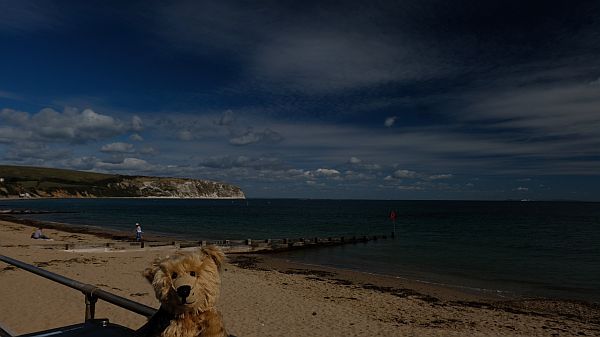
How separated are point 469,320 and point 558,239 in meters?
45.2

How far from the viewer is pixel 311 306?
15391 millimetres

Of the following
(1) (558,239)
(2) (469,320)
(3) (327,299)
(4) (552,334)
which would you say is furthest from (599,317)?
(1) (558,239)

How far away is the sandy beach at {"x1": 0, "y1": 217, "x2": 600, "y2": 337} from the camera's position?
468 inches

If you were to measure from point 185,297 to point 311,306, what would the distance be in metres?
13.8

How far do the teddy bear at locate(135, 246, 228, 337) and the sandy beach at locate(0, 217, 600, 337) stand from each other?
660cm

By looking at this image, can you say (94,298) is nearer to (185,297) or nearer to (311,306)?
(185,297)

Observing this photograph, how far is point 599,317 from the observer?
16.6 meters

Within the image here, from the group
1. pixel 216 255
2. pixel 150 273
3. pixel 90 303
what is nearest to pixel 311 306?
pixel 90 303

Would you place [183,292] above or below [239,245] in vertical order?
above

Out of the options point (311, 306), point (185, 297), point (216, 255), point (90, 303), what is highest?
point (216, 255)

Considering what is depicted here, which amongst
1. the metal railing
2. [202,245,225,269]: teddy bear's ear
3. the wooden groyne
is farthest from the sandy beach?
[202,245,225,269]: teddy bear's ear

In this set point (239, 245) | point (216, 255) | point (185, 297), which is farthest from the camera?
point (239, 245)

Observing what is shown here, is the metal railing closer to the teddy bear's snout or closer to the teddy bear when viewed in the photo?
the teddy bear

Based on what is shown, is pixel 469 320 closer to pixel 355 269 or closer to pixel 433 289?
pixel 433 289
